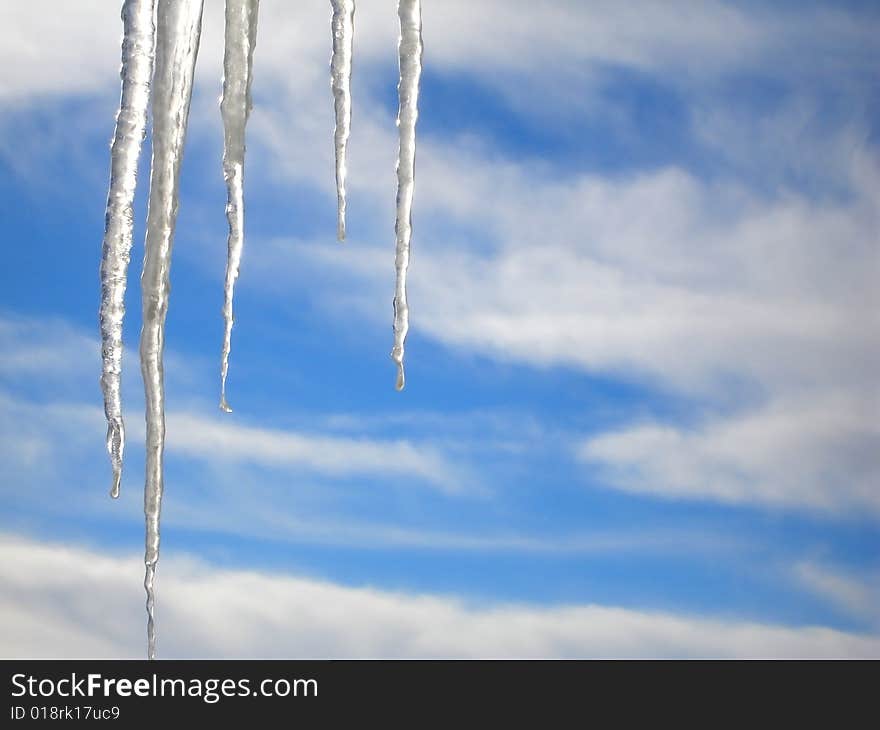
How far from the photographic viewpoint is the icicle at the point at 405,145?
2.08 metres

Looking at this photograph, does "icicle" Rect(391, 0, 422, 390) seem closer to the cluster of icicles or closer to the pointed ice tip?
the cluster of icicles

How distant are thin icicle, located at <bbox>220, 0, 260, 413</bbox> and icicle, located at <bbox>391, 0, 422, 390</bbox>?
337mm

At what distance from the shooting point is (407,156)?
2.12m

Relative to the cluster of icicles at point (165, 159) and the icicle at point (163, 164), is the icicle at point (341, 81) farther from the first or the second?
the icicle at point (163, 164)

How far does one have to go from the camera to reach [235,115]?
80.7 inches

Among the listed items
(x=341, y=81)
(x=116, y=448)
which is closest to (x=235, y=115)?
(x=341, y=81)

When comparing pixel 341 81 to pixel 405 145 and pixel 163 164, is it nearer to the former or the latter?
pixel 405 145

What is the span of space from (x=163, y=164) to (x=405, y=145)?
56 centimetres

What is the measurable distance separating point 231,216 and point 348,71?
422 mm

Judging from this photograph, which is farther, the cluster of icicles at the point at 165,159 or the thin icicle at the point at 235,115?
the thin icicle at the point at 235,115

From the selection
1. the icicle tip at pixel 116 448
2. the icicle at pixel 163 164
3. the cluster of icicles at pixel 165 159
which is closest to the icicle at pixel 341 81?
the cluster of icicles at pixel 165 159

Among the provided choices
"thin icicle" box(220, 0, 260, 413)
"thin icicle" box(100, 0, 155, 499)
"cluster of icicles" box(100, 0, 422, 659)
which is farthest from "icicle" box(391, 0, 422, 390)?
"thin icicle" box(100, 0, 155, 499)
